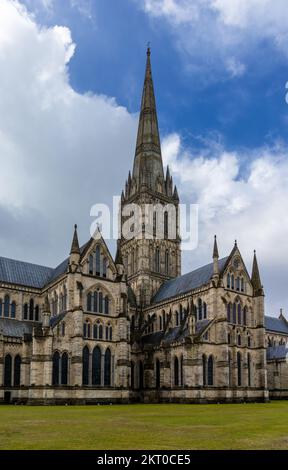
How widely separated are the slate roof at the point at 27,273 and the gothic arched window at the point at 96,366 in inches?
586

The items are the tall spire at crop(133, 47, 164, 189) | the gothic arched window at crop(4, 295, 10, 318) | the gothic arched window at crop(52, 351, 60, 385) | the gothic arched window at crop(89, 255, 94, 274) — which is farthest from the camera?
the tall spire at crop(133, 47, 164, 189)

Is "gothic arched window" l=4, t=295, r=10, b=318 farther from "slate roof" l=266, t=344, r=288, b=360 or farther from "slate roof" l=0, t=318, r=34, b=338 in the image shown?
"slate roof" l=266, t=344, r=288, b=360

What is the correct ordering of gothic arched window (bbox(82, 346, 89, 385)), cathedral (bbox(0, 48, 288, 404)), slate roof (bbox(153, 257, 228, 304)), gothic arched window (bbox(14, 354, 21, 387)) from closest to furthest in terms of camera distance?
1. cathedral (bbox(0, 48, 288, 404))
2. gothic arched window (bbox(82, 346, 89, 385))
3. gothic arched window (bbox(14, 354, 21, 387))
4. slate roof (bbox(153, 257, 228, 304))

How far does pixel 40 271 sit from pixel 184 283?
2467cm

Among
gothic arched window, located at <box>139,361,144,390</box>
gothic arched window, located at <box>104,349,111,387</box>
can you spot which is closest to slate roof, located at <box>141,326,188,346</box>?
gothic arched window, located at <box>139,361,144,390</box>

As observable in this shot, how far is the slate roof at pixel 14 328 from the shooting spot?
66125mm

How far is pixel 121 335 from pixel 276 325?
50442 mm

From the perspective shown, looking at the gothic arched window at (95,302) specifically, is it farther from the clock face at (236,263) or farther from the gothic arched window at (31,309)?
the clock face at (236,263)

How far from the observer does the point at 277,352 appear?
9181cm

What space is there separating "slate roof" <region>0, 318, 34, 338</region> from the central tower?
1008 inches

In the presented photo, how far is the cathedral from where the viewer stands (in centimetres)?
6155

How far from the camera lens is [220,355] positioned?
6688 centimetres

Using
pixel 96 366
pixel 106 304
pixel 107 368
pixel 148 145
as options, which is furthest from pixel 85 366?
pixel 148 145
